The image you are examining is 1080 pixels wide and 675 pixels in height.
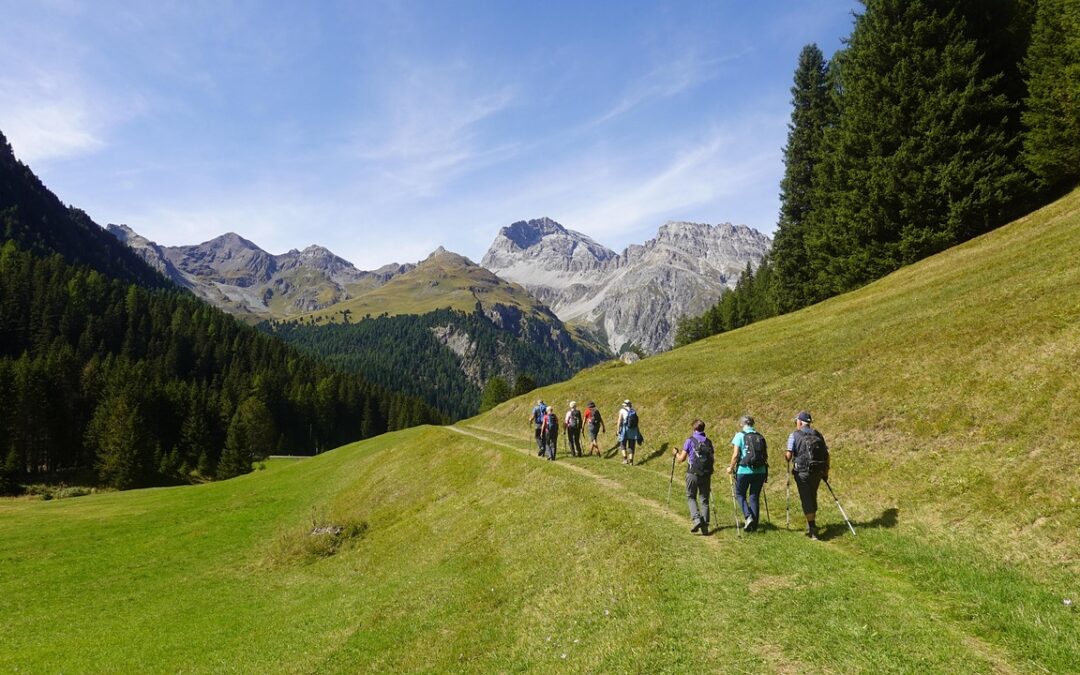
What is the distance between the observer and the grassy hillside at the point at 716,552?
404 inches

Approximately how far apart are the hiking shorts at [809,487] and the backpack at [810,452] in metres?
0.17

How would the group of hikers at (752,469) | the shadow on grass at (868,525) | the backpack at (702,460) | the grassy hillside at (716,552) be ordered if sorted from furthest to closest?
the backpack at (702,460)
the shadow on grass at (868,525)
the group of hikers at (752,469)
the grassy hillside at (716,552)

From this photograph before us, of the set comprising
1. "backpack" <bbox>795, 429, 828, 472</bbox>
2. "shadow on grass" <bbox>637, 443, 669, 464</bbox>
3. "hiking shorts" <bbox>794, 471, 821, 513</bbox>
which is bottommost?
"shadow on grass" <bbox>637, 443, 669, 464</bbox>

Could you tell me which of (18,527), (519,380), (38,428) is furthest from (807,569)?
(519,380)

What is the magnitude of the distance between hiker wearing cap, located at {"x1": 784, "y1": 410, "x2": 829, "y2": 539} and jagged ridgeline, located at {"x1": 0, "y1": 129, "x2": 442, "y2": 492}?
4040 inches

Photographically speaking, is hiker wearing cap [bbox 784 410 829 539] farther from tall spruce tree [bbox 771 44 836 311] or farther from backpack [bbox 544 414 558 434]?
tall spruce tree [bbox 771 44 836 311]

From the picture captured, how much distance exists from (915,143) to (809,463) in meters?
44.9

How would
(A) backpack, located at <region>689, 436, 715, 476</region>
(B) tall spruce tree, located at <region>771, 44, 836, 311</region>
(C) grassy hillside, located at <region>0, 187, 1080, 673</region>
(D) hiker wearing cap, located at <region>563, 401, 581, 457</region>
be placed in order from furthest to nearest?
(B) tall spruce tree, located at <region>771, 44, 836, 311</region>, (D) hiker wearing cap, located at <region>563, 401, 581, 457</region>, (A) backpack, located at <region>689, 436, 715, 476</region>, (C) grassy hillside, located at <region>0, 187, 1080, 673</region>

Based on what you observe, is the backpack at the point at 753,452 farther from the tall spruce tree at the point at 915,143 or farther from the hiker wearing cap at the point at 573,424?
the tall spruce tree at the point at 915,143

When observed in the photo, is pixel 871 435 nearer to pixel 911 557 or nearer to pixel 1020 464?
pixel 1020 464

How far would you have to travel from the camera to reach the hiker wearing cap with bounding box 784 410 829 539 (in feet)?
48.4

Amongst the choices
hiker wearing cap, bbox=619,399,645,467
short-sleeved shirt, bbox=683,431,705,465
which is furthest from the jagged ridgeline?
short-sleeved shirt, bbox=683,431,705,465

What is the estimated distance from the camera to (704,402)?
105 feet

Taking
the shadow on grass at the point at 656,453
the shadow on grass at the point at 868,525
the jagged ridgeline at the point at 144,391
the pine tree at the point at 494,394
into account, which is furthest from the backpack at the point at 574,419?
the pine tree at the point at 494,394
